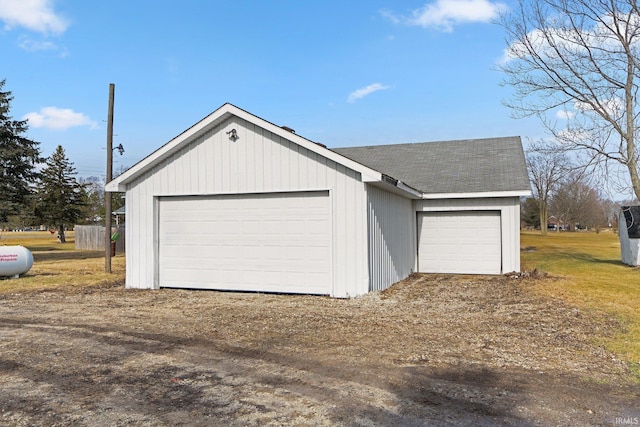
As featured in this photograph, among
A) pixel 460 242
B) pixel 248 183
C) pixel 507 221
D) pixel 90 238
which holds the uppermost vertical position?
pixel 248 183

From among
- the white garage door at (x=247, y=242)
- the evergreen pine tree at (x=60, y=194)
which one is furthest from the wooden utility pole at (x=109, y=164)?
the evergreen pine tree at (x=60, y=194)

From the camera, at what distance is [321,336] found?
642 cm

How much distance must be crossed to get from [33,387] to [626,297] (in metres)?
10.3

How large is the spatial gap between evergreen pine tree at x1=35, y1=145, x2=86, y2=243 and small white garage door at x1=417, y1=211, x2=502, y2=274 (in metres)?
31.2

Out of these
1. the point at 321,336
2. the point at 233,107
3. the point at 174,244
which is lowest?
the point at 321,336

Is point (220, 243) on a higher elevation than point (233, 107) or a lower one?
lower

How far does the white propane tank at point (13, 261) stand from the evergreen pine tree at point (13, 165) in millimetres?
9865

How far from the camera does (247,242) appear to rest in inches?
419

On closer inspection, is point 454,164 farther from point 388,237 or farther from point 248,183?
point 248,183

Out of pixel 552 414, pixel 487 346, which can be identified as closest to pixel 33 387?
pixel 552 414

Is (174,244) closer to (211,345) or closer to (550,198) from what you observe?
(211,345)

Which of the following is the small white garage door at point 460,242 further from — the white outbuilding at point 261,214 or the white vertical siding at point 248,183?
the white vertical siding at point 248,183

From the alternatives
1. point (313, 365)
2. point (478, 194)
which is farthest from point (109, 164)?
point (313, 365)

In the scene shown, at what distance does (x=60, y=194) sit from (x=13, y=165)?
1448cm
